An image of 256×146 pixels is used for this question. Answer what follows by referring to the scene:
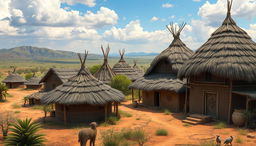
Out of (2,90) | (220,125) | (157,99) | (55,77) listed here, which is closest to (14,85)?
(2,90)

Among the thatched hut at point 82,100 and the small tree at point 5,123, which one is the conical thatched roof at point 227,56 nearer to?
the thatched hut at point 82,100

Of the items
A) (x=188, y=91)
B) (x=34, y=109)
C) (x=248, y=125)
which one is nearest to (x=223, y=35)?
(x=188, y=91)

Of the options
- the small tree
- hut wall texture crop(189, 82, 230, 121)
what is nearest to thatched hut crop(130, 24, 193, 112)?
hut wall texture crop(189, 82, 230, 121)

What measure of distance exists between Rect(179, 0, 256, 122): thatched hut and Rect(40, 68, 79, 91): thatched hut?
45.4ft

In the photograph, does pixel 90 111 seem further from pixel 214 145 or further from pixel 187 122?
pixel 214 145

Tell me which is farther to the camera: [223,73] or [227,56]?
[227,56]

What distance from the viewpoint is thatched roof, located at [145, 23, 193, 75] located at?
20812 mm

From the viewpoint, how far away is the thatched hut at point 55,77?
26250 mm

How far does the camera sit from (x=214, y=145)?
1059cm

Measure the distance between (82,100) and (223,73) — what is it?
26.8ft

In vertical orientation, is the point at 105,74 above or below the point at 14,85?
above

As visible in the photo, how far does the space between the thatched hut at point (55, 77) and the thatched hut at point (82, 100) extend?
1005cm

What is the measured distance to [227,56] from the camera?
14977 millimetres

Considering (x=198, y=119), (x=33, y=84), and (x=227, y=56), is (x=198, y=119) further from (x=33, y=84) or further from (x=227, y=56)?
(x=33, y=84)
